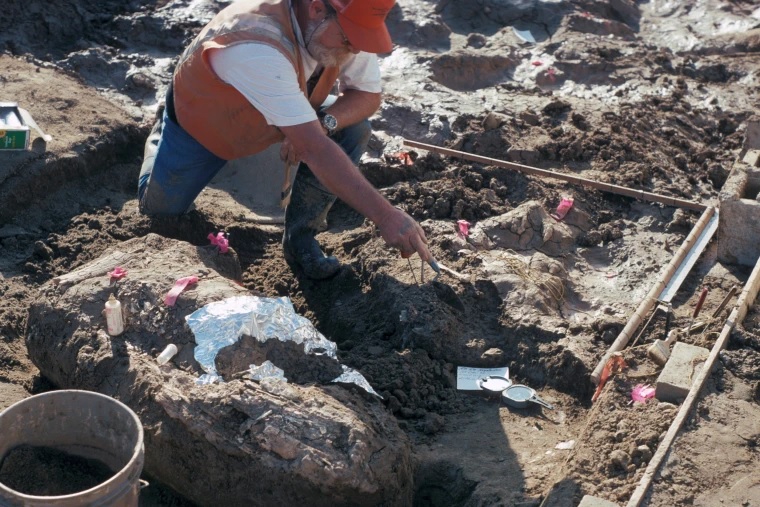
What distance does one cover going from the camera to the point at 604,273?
5.05 meters

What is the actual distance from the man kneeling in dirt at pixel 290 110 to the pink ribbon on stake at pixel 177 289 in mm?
713

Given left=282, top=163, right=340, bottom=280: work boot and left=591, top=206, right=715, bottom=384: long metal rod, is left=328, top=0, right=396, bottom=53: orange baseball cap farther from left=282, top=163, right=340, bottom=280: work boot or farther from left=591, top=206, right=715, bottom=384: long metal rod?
left=591, top=206, right=715, bottom=384: long metal rod

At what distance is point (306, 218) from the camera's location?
4.88 metres

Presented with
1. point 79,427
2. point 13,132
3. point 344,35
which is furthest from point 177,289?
point 13,132

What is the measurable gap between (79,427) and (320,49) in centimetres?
197

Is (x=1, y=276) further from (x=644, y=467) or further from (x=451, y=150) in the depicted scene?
(x=644, y=467)

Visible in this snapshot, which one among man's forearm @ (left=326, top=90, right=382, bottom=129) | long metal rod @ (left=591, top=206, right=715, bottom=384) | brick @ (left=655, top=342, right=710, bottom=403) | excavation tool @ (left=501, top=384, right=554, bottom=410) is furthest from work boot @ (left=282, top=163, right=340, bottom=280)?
brick @ (left=655, top=342, right=710, bottom=403)

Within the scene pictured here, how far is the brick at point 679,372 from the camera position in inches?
142

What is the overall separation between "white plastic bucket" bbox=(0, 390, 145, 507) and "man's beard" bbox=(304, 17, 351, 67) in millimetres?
1867

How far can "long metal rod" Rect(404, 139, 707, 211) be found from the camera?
5402 millimetres

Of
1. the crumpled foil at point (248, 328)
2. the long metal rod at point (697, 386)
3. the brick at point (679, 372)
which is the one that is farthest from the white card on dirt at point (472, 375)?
the long metal rod at point (697, 386)

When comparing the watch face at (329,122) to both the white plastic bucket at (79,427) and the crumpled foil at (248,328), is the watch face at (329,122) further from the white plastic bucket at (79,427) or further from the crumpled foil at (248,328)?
the white plastic bucket at (79,427)

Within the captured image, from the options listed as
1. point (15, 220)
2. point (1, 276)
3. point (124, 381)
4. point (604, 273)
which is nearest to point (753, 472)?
point (604, 273)

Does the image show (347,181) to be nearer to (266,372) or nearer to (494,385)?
(266,372)
